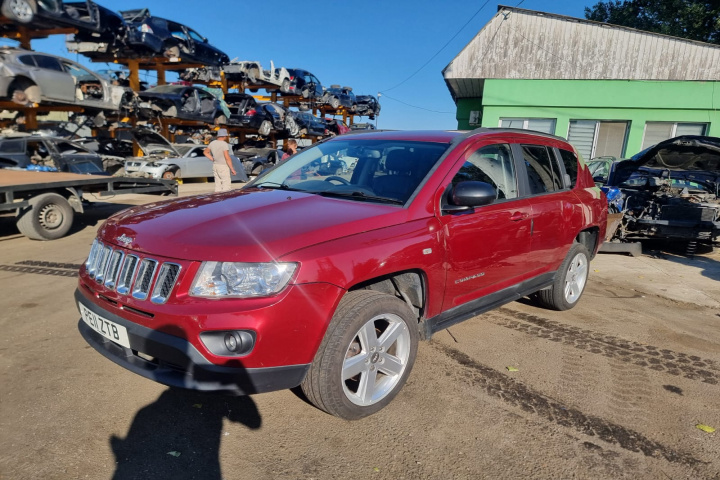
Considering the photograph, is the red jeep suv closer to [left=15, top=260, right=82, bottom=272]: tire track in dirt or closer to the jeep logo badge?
the jeep logo badge

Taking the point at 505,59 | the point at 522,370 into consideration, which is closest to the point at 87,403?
the point at 522,370

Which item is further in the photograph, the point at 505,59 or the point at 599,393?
the point at 505,59

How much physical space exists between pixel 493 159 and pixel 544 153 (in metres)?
0.88

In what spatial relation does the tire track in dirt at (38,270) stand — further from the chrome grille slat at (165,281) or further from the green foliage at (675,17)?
the green foliage at (675,17)

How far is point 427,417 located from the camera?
8.62 ft

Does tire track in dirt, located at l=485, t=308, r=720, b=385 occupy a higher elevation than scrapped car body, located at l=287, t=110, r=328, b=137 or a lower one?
lower

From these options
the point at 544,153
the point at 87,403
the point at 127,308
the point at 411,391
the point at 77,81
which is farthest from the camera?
the point at 77,81

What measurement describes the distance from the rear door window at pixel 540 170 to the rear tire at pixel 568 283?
75 centimetres

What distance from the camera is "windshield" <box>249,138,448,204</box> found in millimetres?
2979

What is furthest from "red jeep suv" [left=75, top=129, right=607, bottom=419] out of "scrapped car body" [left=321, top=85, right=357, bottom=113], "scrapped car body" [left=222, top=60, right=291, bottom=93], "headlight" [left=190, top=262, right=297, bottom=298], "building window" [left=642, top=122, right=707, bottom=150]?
"scrapped car body" [left=321, top=85, right=357, bottom=113]

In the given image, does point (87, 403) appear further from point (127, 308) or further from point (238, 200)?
point (238, 200)

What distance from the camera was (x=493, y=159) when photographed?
342 cm

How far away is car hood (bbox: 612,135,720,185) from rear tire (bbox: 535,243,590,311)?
4.59 m

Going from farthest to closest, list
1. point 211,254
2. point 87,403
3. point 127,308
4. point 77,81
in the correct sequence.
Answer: point 77,81 < point 87,403 < point 127,308 < point 211,254
